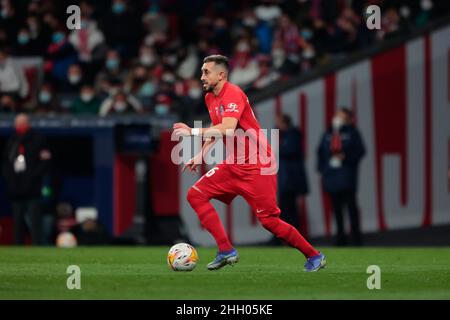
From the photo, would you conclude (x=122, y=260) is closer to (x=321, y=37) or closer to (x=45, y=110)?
(x=45, y=110)

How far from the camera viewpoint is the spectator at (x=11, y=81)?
23.0m

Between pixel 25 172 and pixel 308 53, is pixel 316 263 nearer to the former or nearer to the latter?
pixel 25 172

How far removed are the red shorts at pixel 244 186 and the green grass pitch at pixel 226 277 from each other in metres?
0.73

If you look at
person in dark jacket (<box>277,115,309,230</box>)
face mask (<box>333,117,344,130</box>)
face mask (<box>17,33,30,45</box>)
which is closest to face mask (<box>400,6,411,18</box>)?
face mask (<box>333,117,344,130</box>)

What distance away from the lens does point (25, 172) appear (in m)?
19.2

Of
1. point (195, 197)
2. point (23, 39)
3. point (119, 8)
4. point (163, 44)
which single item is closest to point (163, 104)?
point (163, 44)

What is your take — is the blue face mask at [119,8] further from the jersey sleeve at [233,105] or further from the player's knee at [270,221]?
the player's knee at [270,221]

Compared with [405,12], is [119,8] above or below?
above

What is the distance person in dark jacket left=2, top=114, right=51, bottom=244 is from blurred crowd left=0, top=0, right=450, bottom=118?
94.4 inches

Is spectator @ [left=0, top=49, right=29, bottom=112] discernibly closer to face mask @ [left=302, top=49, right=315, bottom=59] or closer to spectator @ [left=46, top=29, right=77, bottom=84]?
spectator @ [left=46, top=29, right=77, bottom=84]

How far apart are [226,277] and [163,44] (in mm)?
13318

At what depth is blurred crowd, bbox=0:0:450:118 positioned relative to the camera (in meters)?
22.1

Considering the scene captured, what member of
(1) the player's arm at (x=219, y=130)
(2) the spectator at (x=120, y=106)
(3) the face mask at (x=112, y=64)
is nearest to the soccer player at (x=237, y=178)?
(1) the player's arm at (x=219, y=130)
